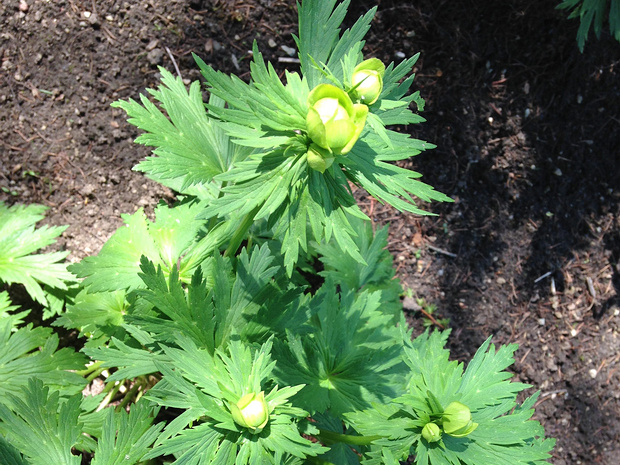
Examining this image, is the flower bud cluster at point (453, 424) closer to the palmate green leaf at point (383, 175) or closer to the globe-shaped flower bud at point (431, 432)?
the globe-shaped flower bud at point (431, 432)

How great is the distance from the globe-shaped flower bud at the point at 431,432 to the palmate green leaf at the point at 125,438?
2.71 ft

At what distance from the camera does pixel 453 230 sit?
2.90 m

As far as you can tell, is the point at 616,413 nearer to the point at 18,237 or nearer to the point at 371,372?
the point at 371,372

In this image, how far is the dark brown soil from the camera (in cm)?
258

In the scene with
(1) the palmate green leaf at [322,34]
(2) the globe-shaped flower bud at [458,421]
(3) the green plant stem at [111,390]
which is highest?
(1) the palmate green leaf at [322,34]

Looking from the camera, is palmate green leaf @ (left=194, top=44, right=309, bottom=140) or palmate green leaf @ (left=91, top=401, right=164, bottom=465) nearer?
palmate green leaf @ (left=194, top=44, right=309, bottom=140)

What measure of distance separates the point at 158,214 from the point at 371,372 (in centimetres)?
107

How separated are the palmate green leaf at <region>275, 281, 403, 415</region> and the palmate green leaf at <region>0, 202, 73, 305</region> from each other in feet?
3.62

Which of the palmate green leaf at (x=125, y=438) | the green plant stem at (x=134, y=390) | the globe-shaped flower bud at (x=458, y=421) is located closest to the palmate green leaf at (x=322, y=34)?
the globe-shaped flower bud at (x=458, y=421)

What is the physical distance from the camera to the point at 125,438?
1.59m

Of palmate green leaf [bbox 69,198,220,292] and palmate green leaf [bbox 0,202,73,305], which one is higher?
palmate green leaf [bbox 69,198,220,292]

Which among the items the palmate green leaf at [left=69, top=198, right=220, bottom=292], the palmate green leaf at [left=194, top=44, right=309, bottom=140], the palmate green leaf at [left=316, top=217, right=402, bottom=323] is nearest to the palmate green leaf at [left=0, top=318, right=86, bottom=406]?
the palmate green leaf at [left=69, top=198, right=220, bottom=292]

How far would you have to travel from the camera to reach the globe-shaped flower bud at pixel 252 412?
1280mm

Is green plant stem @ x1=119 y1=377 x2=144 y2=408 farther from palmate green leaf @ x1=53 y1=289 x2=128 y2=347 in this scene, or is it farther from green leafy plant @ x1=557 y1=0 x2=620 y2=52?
green leafy plant @ x1=557 y1=0 x2=620 y2=52
